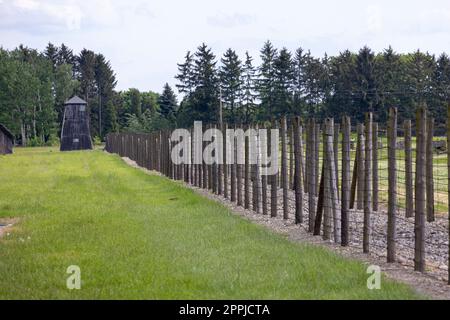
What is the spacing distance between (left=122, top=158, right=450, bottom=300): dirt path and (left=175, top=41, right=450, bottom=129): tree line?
3817 centimetres

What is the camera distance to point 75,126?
253 ft

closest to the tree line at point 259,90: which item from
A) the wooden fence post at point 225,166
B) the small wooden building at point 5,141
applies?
the small wooden building at point 5,141

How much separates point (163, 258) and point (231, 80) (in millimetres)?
69824

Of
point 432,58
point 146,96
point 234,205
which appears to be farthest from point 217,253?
point 146,96

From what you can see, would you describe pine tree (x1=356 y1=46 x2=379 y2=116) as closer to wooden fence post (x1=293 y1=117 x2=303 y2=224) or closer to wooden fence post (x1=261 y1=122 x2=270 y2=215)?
wooden fence post (x1=261 y1=122 x2=270 y2=215)

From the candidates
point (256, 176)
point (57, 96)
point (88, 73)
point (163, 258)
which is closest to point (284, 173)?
point (256, 176)

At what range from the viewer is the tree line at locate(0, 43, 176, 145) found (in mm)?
86312

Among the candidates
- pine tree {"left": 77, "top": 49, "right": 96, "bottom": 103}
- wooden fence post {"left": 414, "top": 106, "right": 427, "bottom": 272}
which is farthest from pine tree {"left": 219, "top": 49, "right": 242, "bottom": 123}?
wooden fence post {"left": 414, "top": 106, "right": 427, "bottom": 272}

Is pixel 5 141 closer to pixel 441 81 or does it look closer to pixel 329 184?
pixel 441 81

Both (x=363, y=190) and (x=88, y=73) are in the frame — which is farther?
(x=88, y=73)

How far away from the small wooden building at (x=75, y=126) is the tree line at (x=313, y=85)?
1017 cm

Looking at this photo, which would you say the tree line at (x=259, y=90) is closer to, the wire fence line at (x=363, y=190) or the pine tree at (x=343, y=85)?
the pine tree at (x=343, y=85)

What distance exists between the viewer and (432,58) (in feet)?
226
